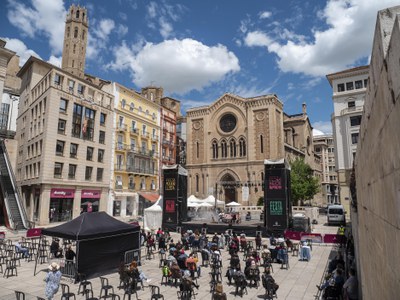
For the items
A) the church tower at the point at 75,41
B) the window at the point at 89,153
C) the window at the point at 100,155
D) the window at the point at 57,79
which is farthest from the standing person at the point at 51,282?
the church tower at the point at 75,41

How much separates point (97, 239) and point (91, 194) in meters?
25.8

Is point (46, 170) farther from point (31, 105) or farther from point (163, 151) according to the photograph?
point (163, 151)

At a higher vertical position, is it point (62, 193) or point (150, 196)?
point (62, 193)

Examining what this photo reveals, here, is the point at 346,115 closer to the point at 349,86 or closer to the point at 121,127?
the point at 349,86

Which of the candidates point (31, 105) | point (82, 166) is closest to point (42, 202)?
point (82, 166)

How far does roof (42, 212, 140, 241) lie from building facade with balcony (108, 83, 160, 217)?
2670cm

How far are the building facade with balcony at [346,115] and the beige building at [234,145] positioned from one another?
861cm

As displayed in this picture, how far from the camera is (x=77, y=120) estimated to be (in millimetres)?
36250

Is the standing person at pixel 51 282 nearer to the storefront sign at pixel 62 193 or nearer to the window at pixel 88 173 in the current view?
the storefront sign at pixel 62 193

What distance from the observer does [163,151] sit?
51469 mm

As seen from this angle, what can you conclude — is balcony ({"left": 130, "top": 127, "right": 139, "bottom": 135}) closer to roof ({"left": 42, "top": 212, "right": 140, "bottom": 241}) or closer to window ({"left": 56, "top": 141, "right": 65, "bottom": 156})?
window ({"left": 56, "top": 141, "right": 65, "bottom": 156})

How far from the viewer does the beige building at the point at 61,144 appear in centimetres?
3284

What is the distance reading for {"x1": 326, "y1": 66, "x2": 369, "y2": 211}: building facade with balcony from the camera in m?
42.3

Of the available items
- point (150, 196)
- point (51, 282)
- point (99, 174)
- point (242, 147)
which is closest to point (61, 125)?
point (99, 174)
